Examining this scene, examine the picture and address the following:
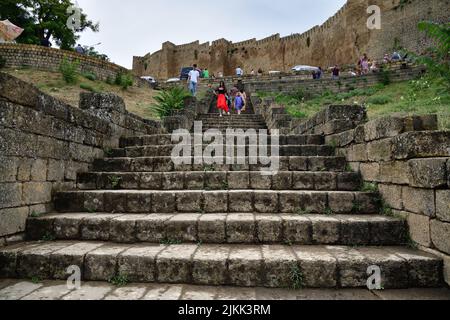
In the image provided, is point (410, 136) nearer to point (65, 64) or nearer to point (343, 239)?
point (343, 239)

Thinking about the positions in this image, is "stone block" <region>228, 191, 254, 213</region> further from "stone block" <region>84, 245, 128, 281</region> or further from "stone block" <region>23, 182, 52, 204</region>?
"stone block" <region>23, 182, 52, 204</region>

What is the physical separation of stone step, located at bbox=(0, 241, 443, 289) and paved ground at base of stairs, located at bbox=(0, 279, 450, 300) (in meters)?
0.08

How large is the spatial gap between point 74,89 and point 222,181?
15347mm

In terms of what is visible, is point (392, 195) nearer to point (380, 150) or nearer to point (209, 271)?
point (380, 150)

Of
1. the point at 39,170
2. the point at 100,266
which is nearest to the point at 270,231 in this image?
the point at 100,266

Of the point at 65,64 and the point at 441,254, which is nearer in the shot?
the point at 441,254

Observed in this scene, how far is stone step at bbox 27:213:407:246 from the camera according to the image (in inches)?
Answer: 121

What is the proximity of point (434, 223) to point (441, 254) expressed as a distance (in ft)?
0.93

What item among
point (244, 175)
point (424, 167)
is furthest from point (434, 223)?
point (244, 175)

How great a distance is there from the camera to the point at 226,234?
315 cm

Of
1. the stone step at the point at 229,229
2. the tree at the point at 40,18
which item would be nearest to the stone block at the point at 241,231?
the stone step at the point at 229,229

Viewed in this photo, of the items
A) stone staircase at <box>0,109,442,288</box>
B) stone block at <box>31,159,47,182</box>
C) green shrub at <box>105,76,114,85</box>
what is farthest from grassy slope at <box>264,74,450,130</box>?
green shrub at <box>105,76,114,85</box>

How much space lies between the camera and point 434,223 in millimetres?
2652

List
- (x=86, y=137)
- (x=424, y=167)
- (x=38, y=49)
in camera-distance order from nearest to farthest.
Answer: (x=424, y=167)
(x=86, y=137)
(x=38, y=49)
